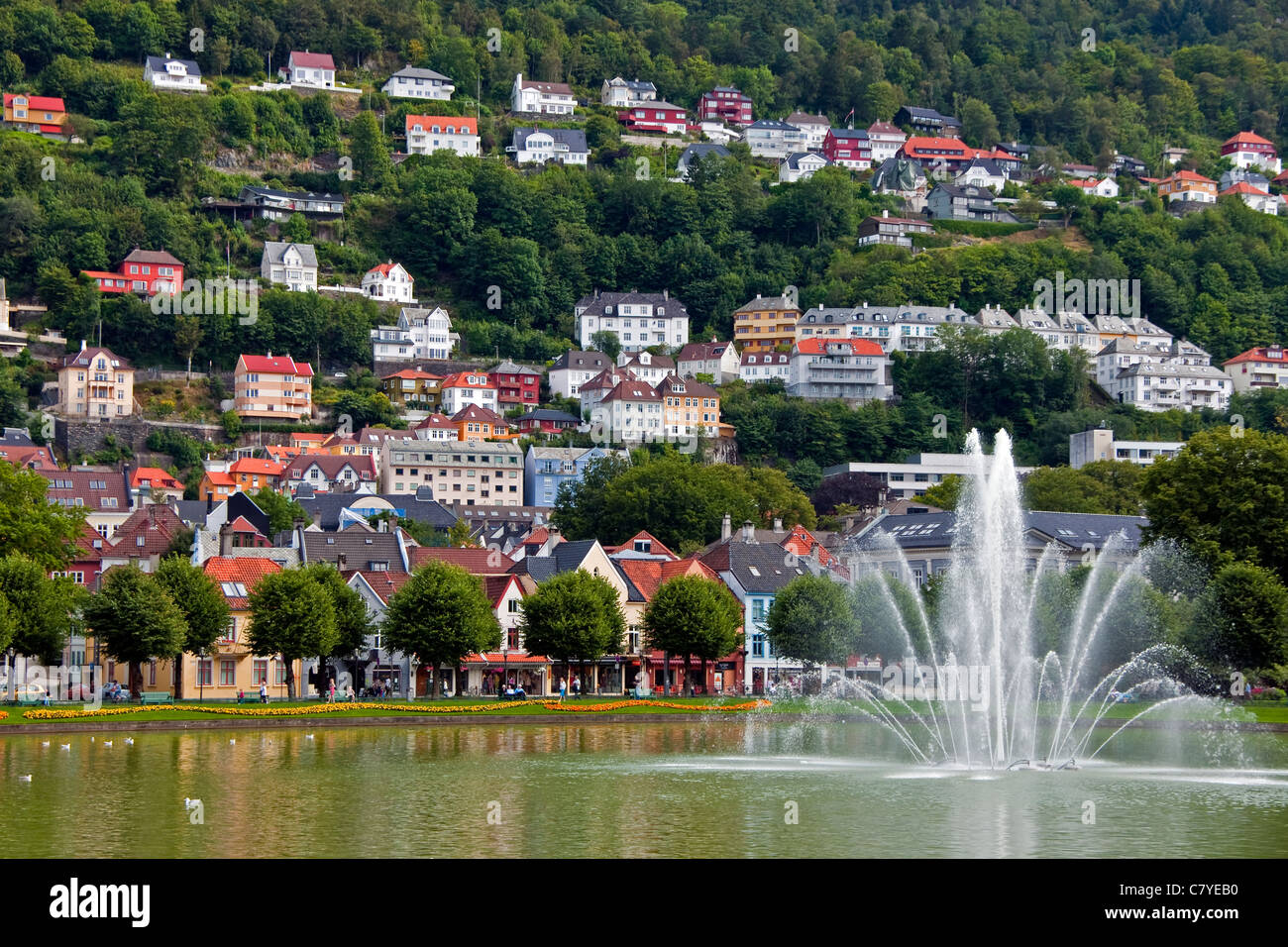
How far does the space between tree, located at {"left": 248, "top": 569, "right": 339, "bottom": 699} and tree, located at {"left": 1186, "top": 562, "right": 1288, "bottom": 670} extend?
35.8m

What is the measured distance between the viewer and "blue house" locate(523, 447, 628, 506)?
17250 centimetres

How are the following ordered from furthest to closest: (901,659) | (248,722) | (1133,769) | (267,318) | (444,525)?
(267,318), (444,525), (901,659), (248,722), (1133,769)

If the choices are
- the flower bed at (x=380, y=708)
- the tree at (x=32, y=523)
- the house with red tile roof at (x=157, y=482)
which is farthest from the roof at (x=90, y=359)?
the flower bed at (x=380, y=708)

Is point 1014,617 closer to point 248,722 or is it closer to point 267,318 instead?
point 248,722

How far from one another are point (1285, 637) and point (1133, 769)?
21.6 meters

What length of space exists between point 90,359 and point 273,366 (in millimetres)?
17236

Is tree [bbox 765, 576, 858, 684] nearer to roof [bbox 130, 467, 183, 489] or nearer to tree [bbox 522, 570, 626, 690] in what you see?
tree [bbox 522, 570, 626, 690]

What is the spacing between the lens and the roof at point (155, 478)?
15612cm

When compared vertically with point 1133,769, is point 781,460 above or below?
above

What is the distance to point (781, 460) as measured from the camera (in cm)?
18075

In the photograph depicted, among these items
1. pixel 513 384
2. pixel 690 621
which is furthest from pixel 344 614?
pixel 513 384

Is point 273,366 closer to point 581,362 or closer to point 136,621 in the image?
point 581,362

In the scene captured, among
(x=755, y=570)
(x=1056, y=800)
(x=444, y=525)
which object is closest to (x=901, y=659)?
(x=755, y=570)

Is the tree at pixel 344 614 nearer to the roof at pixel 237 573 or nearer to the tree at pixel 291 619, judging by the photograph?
the tree at pixel 291 619
